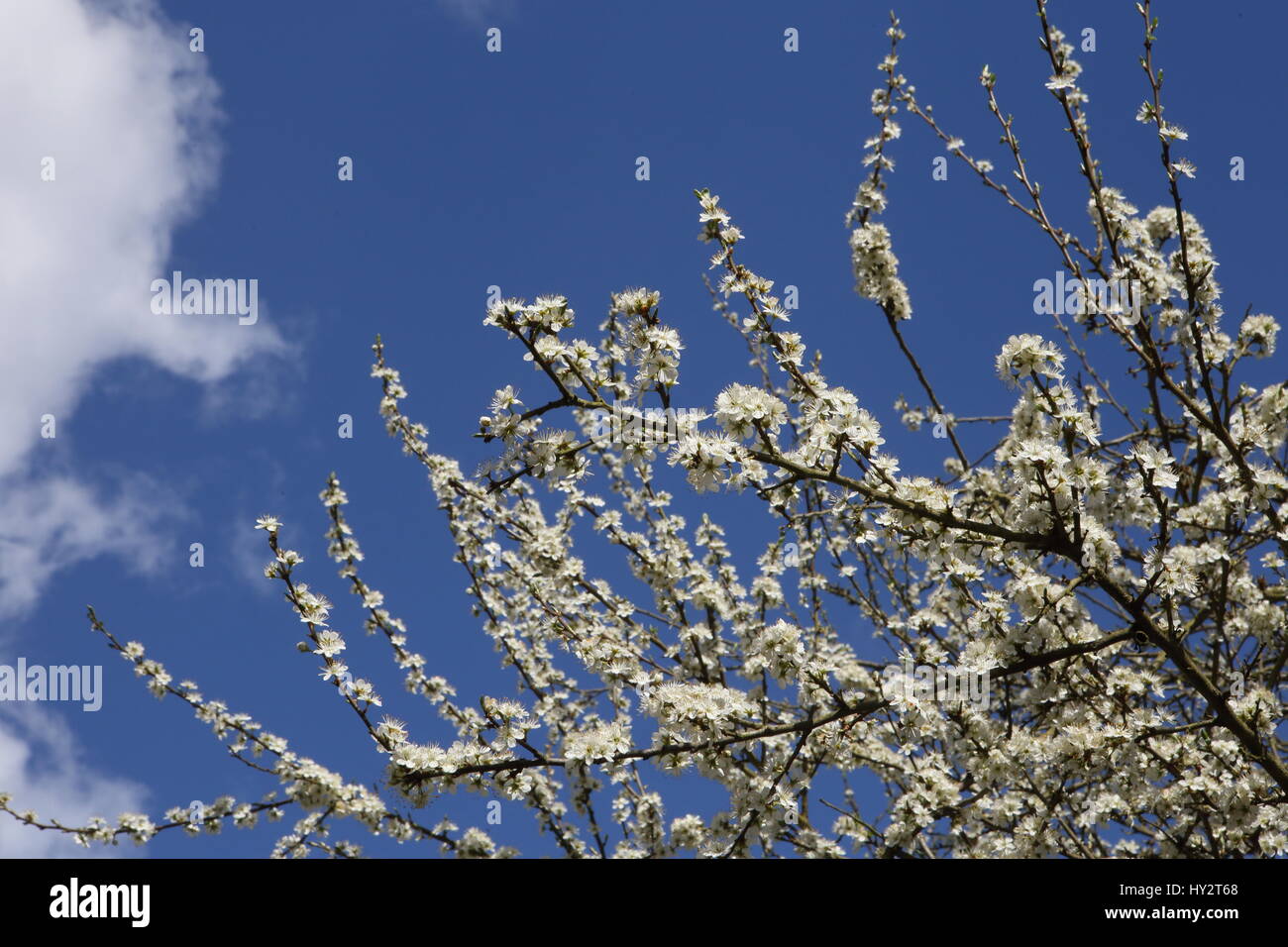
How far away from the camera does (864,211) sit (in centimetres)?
557

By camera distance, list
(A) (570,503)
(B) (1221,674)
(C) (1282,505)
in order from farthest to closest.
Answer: (A) (570,503)
(B) (1221,674)
(C) (1282,505)

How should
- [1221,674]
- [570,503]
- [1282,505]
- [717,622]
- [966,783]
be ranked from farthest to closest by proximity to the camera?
[570,503]
[717,622]
[966,783]
[1221,674]
[1282,505]

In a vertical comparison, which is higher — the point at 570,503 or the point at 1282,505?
the point at 570,503

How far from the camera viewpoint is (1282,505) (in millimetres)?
4535

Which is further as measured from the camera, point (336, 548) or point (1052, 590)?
point (336, 548)

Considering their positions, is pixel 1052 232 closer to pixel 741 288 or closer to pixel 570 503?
pixel 741 288

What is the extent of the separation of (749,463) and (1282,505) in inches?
110
